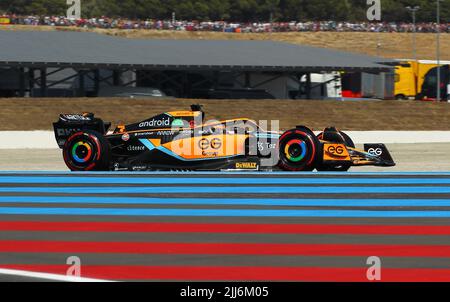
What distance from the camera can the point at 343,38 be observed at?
88.0m

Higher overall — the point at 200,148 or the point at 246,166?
the point at 200,148

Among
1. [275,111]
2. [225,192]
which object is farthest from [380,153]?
[275,111]

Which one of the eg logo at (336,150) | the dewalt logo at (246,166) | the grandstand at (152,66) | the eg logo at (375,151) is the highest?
the grandstand at (152,66)

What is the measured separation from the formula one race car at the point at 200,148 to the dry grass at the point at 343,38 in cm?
6900

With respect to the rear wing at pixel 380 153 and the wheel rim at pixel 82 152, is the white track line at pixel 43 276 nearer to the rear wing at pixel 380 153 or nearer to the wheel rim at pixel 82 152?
the wheel rim at pixel 82 152

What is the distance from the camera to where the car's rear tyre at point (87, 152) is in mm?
14804

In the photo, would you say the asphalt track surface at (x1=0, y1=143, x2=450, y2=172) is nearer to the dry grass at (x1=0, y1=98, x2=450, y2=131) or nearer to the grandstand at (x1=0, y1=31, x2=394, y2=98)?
the dry grass at (x1=0, y1=98, x2=450, y2=131)

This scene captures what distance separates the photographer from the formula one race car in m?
14.5

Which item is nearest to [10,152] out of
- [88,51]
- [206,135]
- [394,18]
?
[206,135]

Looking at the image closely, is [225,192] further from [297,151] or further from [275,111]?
[275,111]

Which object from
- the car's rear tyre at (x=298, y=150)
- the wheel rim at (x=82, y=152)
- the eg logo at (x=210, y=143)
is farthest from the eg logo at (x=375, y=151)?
the wheel rim at (x=82, y=152)

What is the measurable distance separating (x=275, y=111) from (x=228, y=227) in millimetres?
22439

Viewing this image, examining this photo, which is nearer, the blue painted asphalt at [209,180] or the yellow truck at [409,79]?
the blue painted asphalt at [209,180]

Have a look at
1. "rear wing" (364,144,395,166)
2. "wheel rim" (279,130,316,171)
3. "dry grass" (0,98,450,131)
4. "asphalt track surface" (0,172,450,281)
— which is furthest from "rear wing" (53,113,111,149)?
"dry grass" (0,98,450,131)
